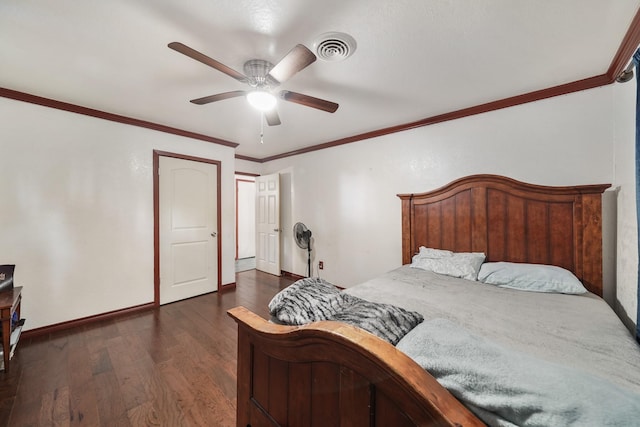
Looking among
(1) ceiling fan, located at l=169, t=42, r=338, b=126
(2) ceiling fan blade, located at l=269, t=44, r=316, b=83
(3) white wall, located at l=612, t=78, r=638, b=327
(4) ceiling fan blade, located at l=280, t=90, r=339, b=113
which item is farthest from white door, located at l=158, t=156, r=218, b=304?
(3) white wall, located at l=612, t=78, r=638, b=327

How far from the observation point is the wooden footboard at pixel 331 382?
585 mm

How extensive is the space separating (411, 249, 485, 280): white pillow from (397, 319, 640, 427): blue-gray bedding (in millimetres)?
1690

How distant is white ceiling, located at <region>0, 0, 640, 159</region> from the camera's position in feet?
4.38

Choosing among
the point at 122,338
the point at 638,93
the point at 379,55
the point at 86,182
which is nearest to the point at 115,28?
the point at 379,55

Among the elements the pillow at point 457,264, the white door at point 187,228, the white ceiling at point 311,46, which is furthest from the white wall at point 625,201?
the white door at point 187,228

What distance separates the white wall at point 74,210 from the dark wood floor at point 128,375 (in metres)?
0.33

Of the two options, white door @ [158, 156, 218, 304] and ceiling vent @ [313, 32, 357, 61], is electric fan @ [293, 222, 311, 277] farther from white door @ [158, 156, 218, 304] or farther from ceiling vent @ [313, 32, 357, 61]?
ceiling vent @ [313, 32, 357, 61]

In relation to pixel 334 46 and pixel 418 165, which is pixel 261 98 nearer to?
pixel 334 46

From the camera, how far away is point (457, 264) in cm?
229

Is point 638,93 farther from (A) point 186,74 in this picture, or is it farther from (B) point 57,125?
(B) point 57,125

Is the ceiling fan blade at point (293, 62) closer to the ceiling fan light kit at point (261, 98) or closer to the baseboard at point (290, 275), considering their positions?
the ceiling fan light kit at point (261, 98)

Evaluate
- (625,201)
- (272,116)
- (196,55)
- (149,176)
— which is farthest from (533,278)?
(149,176)

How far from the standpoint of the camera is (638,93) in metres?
1.28

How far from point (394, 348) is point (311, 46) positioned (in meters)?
1.74
